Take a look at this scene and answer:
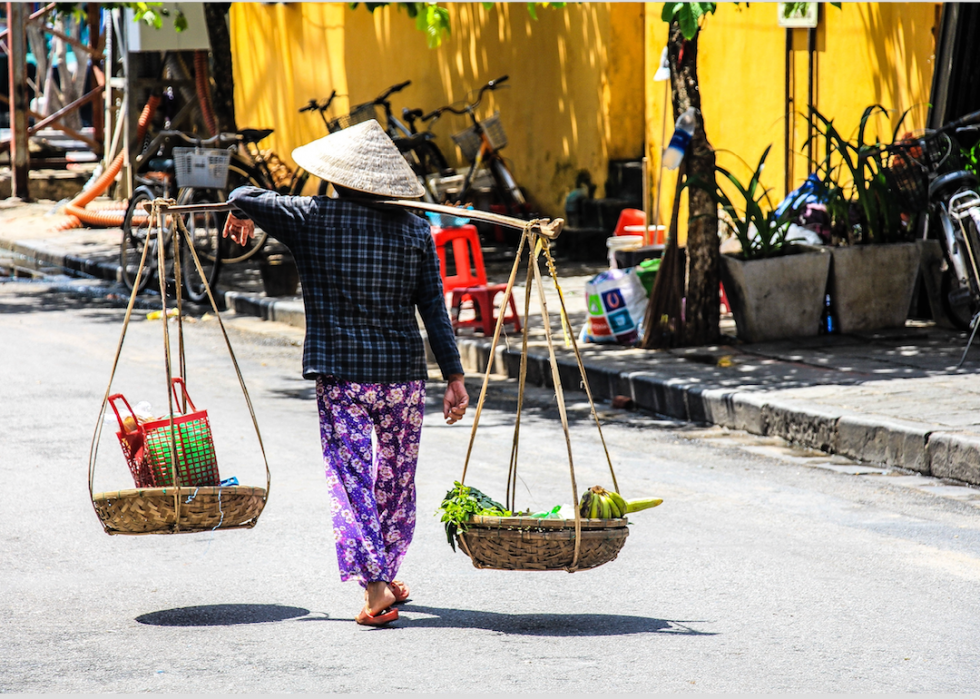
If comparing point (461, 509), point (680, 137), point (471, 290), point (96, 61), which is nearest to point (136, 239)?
point (471, 290)

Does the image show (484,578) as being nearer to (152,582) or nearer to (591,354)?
(152,582)

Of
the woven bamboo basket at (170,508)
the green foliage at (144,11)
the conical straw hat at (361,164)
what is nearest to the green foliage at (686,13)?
the conical straw hat at (361,164)

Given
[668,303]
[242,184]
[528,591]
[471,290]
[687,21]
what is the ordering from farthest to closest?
[242,184] → [471,290] → [668,303] → [687,21] → [528,591]

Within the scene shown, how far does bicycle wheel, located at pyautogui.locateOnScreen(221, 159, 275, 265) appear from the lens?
1305 centimetres

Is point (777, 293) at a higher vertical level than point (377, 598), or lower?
higher

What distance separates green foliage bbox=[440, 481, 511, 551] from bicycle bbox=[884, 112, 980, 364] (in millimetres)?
4695

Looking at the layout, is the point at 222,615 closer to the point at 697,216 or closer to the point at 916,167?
the point at 697,216

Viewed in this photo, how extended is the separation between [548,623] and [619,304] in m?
5.48

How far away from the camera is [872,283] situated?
934cm

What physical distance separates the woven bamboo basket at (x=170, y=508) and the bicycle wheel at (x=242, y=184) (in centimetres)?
757

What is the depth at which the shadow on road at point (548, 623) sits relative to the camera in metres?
4.20

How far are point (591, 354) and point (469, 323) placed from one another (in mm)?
1248

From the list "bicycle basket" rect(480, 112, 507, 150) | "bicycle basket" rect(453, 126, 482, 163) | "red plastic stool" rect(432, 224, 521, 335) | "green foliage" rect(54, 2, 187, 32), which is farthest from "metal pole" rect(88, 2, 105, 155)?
"red plastic stool" rect(432, 224, 521, 335)

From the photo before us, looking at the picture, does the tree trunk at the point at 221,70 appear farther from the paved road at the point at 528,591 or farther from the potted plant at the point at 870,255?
the paved road at the point at 528,591
